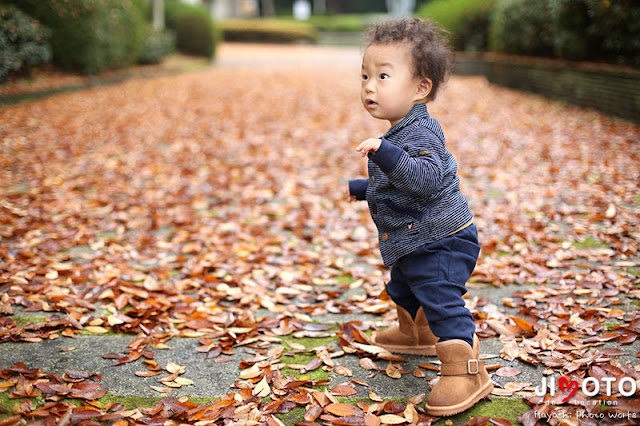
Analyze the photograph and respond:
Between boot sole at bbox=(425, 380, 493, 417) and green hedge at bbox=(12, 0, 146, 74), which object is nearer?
boot sole at bbox=(425, 380, 493, 417)

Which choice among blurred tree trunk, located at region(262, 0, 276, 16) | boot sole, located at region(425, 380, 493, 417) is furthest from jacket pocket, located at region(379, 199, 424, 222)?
blurred tree trunk, located at region(262, 0, 276, 16)

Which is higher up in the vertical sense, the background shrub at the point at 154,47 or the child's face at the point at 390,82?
the background shrub at the point at 154,47

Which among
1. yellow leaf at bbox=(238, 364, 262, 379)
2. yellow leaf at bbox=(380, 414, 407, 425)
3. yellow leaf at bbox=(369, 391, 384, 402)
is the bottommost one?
yellow leaf at bbox=(369, 391, 384, 402)

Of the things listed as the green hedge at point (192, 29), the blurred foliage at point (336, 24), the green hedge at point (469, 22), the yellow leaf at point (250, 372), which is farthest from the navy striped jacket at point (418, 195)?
the blurred foliage at point (336, 24)

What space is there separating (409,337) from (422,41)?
53.7 inches

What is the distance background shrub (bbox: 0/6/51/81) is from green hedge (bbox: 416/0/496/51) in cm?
893

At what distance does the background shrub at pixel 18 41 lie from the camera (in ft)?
25.6

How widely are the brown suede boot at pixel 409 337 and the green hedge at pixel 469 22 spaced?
473 inches

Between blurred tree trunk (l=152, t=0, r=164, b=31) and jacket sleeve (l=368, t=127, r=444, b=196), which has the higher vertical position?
blurred tree trunk (l=152, t=0, r=164, b=31)

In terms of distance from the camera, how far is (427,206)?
213cm

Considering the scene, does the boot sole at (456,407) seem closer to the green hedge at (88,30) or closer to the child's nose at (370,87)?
the child's nose at (370,87)

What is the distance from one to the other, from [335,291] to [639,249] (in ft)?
6.76

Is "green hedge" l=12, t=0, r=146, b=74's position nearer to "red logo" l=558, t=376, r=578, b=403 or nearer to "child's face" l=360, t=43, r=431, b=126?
"child's face" l=360, t=43, r=431, b=126

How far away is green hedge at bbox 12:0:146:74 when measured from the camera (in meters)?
9.91
